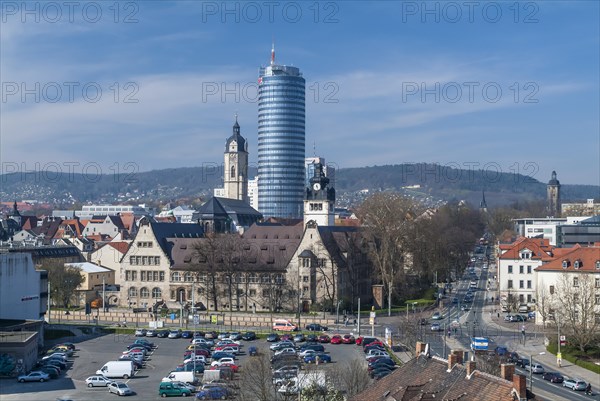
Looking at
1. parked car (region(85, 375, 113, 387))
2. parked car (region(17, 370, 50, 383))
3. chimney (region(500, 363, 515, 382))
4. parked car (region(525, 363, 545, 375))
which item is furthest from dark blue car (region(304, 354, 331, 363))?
chimney (region(500, 363, 515, 382))

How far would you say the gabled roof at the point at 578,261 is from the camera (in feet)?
241

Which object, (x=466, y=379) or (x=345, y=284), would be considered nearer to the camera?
(x=466, y=379)

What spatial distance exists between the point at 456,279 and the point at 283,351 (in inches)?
2707

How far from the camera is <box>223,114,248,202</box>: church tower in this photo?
184m

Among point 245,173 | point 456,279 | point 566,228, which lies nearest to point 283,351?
point 566,228

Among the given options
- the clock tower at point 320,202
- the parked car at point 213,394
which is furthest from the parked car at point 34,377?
the clock tower at point 320,202

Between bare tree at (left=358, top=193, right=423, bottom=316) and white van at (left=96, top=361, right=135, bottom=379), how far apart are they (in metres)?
36.4

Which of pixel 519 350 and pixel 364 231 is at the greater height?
pixel 364 231

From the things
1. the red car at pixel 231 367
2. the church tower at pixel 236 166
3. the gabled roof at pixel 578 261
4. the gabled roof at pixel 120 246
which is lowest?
the red car at pixel 231 367

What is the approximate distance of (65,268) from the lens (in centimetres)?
9338

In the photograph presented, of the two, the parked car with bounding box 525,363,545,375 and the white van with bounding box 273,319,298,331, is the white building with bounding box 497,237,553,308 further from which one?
the parked car with bounding box 525,363,545,375

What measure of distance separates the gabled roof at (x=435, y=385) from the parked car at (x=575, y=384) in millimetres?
20148

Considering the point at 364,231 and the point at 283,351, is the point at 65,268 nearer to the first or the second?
the point at 364,231

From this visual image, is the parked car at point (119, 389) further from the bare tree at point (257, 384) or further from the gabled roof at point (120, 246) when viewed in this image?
the gabled roof at point (120, 246)
